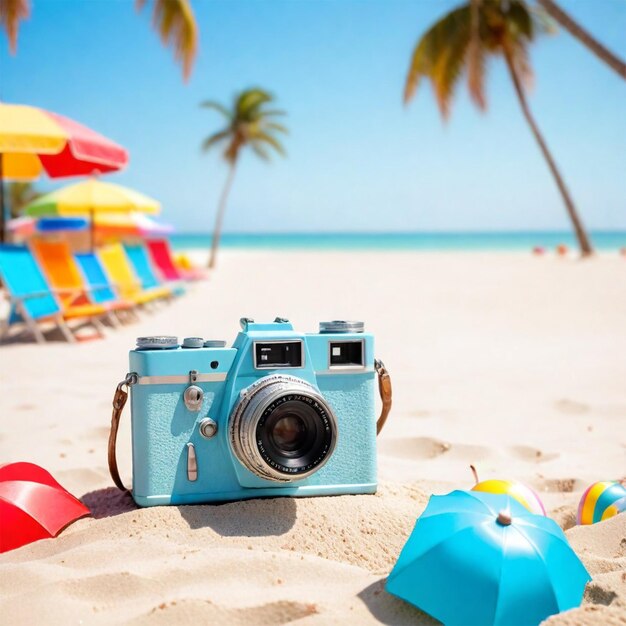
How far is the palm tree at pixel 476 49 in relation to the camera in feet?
59.5

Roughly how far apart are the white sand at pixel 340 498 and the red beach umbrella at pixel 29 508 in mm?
58

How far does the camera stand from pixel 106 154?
195 inches

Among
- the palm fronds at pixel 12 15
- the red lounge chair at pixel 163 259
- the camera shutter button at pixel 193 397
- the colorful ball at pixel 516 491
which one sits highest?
the palm fronds at pixel 12 15

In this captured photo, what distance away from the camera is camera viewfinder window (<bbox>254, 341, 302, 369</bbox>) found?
237cm

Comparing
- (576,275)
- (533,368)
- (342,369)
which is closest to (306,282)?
(576,275)

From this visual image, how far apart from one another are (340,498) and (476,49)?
693 inches

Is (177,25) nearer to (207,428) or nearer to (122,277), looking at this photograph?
(122,277)

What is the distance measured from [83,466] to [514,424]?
7.80ft

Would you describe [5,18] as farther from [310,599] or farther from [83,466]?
[310,599]

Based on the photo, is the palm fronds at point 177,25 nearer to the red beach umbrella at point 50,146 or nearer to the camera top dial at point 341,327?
the red beach umbrella at point 50,146

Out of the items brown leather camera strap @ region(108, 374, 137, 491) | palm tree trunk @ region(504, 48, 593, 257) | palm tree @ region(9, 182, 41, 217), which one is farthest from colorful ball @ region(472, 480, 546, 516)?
palm tree @ region(9, 182, 41, 217)

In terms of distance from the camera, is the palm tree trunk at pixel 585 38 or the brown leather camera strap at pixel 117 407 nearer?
the brown leather camera strap at pixel 117 407

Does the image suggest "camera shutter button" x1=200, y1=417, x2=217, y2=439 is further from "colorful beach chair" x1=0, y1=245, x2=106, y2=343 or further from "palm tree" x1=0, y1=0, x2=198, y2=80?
"palm tree" x1=0, y1=0, x2=198, y2=80

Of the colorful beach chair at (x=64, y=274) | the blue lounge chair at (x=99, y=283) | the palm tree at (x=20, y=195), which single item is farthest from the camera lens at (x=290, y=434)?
the palm tree at (x=20, y=195)
